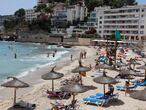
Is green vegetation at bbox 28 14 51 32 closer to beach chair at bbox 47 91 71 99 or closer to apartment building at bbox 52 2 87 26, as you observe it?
apartment building at bbox 52 2 87 26

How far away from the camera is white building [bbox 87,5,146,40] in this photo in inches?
4031

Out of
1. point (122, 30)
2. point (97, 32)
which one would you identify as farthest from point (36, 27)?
point (122, 30)

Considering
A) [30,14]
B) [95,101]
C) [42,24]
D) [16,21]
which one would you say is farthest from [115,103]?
[16,21]

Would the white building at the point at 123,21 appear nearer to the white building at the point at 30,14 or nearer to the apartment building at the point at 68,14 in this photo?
the apartment building at the point at 68,14

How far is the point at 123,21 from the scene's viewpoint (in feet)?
357

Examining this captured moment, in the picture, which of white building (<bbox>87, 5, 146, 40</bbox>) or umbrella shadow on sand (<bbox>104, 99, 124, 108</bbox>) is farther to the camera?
white building (<bbox>87, 5, 146, 40</bbox>)

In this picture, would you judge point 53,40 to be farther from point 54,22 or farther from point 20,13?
point 20,13

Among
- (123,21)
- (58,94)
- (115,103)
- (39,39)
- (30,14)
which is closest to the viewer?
(115,103)

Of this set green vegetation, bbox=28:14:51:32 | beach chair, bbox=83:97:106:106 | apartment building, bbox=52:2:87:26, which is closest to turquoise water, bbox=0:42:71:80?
beach chair, bbox=83:97:106:106

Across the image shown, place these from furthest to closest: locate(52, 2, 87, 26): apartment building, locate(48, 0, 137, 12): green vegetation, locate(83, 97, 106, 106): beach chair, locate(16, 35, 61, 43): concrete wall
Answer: locate(48, 0, 137, 12): green vegetation → locate(52, 2, 87, 26): apartment building → locate(16, 35, 61, 43): concrete wall → locate(83, 97, 106, 106): beach chair

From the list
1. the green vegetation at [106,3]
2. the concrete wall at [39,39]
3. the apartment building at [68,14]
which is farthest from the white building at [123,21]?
the green vegetation at [106,3]

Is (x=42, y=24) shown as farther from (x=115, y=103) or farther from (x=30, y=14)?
(x=115, y=103)

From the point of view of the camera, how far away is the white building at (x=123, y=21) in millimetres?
102375

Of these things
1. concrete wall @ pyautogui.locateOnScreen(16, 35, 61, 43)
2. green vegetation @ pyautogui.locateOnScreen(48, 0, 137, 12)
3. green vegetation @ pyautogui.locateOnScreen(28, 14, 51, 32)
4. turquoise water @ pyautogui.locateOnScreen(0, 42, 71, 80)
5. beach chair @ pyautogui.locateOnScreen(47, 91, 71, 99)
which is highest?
green vegetation @ pyautogui.locateOnScreen(48, 0, 137, 12)
